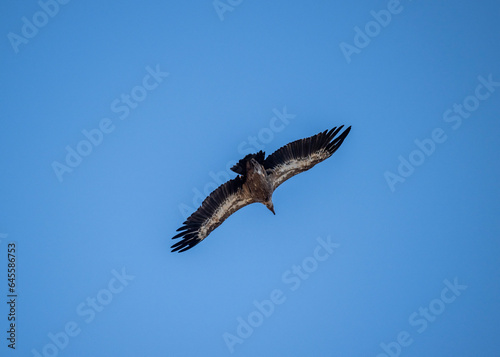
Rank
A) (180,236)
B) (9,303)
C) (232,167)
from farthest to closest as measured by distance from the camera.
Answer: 1. (9,303)
2. (180,236)
3. (232,167)

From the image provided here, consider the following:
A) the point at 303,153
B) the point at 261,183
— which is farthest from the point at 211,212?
the point at 303,153

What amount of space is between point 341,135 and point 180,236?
5.26 metres

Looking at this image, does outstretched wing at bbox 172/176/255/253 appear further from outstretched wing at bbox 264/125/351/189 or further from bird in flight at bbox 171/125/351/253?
outstretched wing at bbox 264/125/351/189

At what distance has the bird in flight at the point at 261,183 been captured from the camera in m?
12.5

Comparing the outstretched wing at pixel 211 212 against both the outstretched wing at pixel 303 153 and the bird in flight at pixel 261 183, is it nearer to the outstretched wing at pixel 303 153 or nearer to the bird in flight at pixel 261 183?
the bird in flight at pixel 261 183

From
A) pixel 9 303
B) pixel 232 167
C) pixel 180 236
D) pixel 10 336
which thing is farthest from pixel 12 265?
pixel 232 167

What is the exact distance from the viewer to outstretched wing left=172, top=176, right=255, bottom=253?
12.8m

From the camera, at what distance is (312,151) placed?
12688 millimetres

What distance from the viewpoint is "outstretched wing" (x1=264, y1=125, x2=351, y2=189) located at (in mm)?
12531

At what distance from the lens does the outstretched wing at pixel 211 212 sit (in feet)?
41.8

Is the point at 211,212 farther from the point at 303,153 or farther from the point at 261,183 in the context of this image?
the point at 303,153

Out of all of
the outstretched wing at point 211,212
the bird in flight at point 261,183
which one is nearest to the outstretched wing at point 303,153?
the bird in flight at point 261,183

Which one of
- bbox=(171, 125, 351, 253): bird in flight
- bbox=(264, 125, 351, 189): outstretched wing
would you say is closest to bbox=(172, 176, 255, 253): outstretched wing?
bbox=(171, 125, 351, 253): bird in flight

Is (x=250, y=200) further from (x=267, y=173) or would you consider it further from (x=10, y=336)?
(x=10, y=336)
